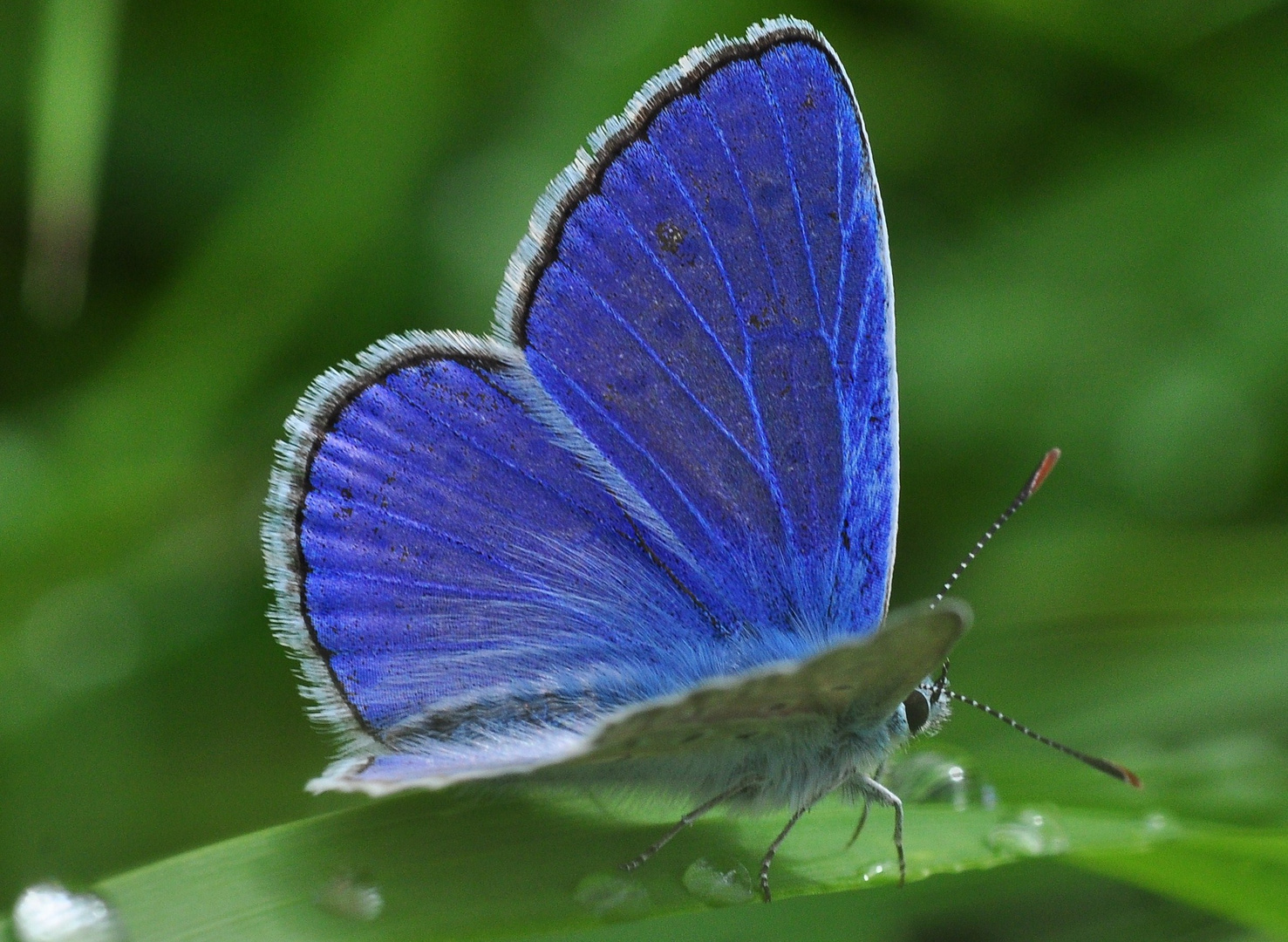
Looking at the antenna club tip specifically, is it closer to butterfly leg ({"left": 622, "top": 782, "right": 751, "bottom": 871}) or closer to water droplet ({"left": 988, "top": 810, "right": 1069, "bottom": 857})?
water droplet ({"left": 988, "top": 810, "right": 1069, "bottom": 857})

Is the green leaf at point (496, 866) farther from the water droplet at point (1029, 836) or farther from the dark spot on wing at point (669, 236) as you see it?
the dark spot on wing at point (669, 236)

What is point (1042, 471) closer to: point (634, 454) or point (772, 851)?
point (634, 454)

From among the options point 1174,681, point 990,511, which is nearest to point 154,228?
point 990,511

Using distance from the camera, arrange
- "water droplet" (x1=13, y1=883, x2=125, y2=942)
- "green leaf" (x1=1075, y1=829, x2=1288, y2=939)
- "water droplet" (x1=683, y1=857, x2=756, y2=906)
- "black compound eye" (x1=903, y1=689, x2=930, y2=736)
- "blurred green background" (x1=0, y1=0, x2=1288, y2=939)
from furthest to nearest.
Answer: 1. "blurred green background" (x1=0, y1=0, x2=1288, y2=939)
2. "black compound eye" (x1=903, y1=689, x2=930, y2=736)
3. "green leaf" (x1=1075, y1=829, x2=1288, y2=939)
4. "water droplet" (x1=683, y1=857, x2=756, y2=906)
5. "water droplet" (x1=13, y1=883, x2=125, y2=942)

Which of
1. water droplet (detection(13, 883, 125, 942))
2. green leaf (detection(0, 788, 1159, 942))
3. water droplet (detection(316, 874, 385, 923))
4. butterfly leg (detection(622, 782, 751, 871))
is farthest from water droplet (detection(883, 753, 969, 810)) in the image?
water droplet (detection(13, 883, 125, 942))

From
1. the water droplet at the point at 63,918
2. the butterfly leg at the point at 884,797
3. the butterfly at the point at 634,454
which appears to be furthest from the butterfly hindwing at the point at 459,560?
the water droplet at the point at 63,918

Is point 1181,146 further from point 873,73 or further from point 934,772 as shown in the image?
point 934,772
